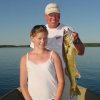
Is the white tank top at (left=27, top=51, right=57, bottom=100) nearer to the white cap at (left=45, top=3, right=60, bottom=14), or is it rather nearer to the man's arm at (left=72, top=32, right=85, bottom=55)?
the man's arm at (left=72, top=32, right=85, bottom=55)

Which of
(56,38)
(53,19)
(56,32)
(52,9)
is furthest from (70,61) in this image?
(52,9)

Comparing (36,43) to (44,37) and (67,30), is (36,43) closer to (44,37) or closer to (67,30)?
(44,37)

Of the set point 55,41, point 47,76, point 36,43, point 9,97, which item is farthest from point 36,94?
point 9,97

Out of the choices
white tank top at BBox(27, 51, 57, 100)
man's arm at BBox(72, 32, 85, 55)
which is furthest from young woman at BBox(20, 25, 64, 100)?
man's arm at BBox(72, 32, 85, 55)

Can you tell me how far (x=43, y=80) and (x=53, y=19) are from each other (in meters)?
1.40

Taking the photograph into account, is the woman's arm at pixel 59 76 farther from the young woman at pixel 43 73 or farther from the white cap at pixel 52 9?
the white cap at pixel 52 9

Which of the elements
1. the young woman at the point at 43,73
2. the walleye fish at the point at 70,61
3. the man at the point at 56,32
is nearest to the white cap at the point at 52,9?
the man at the point at 56,32

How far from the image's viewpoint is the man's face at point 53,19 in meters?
5.65

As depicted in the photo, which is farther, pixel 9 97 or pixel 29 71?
pixel 9 97

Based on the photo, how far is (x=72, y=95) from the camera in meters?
5.73

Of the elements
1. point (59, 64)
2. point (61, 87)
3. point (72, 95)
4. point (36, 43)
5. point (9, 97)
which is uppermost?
point (36, 43)

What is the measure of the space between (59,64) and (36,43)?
507 millimetres

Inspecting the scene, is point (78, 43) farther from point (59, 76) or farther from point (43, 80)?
point (43, 80)

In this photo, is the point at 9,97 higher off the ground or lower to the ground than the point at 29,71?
lower
